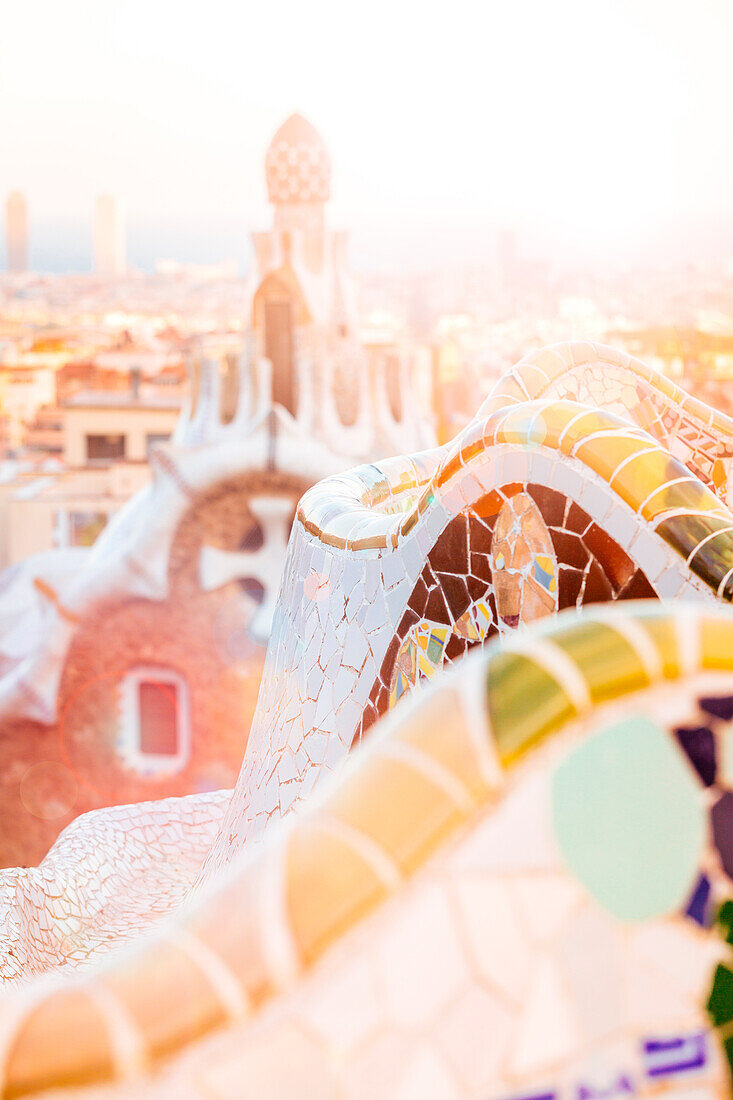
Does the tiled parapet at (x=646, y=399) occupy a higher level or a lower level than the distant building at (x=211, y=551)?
higher

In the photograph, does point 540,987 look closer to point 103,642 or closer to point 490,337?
point 103,642

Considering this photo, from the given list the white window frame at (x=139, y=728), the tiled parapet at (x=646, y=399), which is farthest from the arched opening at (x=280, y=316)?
the tiled parapet at (x=646, y=399)

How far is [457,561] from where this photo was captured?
2137mm

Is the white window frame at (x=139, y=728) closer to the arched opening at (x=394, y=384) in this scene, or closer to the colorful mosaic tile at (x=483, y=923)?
the arched opening at (x=394, y=384)

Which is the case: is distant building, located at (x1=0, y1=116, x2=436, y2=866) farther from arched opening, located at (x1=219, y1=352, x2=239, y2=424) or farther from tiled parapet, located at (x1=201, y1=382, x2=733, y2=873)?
tiled parapet, located at (x1=201, y1=382, x2=733, y2=873)

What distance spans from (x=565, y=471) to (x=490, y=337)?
32467 millimetres

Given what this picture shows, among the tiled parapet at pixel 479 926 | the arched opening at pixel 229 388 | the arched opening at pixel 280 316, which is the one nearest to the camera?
the tiled parapet at pixel 479 926

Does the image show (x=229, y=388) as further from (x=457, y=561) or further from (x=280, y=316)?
(x=457, y=561)

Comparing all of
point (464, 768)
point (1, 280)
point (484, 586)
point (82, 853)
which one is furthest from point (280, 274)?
point (1, 280)

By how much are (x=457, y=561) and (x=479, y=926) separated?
1166 millimetres

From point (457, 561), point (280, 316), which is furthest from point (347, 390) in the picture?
point (457, 561)

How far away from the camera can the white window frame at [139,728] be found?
10578 millimetres

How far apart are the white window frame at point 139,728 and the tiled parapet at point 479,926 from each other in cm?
967

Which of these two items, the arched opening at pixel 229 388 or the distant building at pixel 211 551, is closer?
the distant building at pixel 211 551
